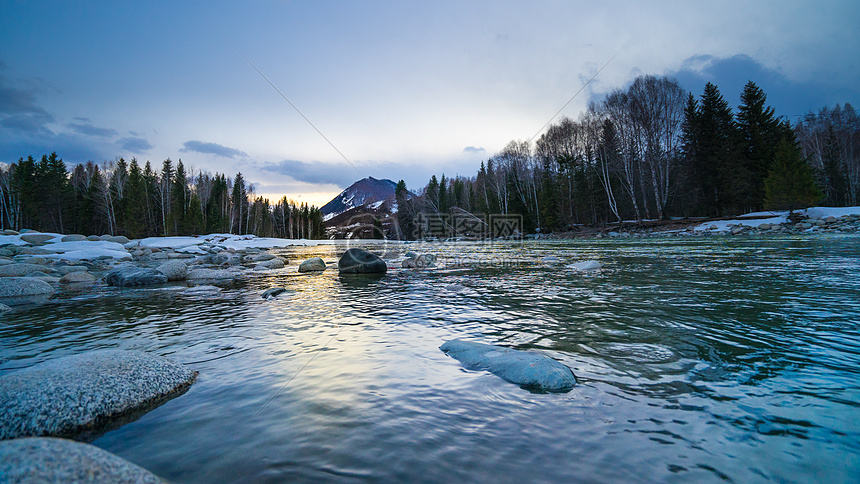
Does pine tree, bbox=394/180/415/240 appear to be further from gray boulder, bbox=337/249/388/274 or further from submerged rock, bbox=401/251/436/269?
gray boulder, bbox=337/249/388/274

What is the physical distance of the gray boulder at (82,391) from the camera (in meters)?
2.59

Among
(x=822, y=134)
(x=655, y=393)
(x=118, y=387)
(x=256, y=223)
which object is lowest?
(x=655, y=393)

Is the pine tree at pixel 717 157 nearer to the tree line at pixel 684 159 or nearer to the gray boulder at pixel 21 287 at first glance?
the tree line at pixel 684 159

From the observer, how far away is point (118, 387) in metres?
3.08

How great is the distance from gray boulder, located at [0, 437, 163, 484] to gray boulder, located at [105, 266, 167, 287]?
12.4 metres

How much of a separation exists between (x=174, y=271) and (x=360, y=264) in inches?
266

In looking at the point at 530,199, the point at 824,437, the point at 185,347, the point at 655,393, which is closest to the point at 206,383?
the point at 185,347

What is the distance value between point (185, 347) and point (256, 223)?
78020mm

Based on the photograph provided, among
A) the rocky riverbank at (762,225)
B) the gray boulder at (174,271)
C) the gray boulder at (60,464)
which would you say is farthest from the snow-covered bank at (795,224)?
the gray boulder at (174,271)

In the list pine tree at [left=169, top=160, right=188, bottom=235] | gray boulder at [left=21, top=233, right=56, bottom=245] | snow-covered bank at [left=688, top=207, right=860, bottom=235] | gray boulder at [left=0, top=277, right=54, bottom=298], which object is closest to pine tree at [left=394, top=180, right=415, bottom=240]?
pine tree at [left=169, top=160, right=188, bottom=235]

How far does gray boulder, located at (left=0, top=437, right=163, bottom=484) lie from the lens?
1.46 m

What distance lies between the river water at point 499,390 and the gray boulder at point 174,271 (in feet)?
19.1

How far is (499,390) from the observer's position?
3.25m

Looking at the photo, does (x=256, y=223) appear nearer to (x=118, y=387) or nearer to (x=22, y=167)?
(x=22, y=167)
